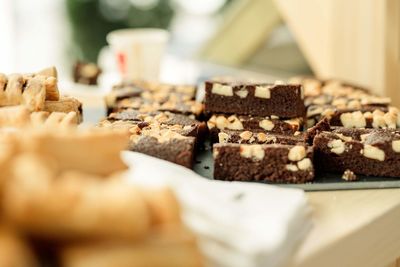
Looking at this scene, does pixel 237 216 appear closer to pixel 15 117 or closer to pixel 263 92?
pixel 15 117

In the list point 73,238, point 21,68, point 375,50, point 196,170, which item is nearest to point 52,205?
point 73,238

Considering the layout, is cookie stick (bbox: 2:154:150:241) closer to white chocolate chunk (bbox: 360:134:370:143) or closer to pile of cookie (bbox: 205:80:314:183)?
pile of cookie (bbox: 205:80:314:183)

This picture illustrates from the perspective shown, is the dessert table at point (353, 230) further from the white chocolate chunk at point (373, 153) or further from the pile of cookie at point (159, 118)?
the pile of cookie at point (159, 118)

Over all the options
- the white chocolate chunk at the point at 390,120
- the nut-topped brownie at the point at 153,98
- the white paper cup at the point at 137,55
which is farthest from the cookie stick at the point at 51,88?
the white paper cup at the point at 137,55

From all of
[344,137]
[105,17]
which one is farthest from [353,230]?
[105,17]

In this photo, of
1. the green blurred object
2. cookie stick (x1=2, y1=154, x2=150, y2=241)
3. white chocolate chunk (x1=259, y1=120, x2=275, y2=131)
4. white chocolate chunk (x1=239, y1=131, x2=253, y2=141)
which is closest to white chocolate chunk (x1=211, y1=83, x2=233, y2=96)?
white chocolate chunk (x1=259, y1=120, x2=275, y2=131)

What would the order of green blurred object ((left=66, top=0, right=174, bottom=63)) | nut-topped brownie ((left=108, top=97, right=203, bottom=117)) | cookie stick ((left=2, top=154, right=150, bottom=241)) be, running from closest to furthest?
cookie stick ((left=2, top=154, right=150, bottom=241)), nut-topped brownie ((left=108, top=97, right=203, bottom=117)), green blurred object ((left=66, top=0, right=174, bottom=63))
